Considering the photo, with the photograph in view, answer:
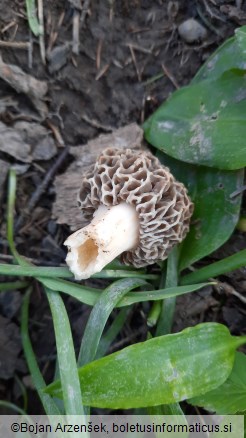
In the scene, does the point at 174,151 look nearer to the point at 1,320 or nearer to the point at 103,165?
the point at 103,165

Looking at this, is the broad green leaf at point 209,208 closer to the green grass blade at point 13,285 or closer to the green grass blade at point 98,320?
the green grass blade at point 98,320

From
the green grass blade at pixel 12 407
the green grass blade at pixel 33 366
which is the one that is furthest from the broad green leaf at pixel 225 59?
the green grass blade at pixel 12 407

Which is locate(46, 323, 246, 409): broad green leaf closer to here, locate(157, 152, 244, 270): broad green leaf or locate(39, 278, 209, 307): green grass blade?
locate(39, 278, 209, 307): green grass blade

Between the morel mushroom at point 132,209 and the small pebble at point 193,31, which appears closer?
the morel mushroom at point 132,209

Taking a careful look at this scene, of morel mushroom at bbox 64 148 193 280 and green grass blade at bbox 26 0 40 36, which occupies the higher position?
green grass blade at bbox 26 0 40 36

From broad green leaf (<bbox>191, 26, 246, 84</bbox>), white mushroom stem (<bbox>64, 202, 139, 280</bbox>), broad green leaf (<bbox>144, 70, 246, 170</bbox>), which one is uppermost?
broad green leaf (<bbox>191, 26, 246, 84</bbox>)

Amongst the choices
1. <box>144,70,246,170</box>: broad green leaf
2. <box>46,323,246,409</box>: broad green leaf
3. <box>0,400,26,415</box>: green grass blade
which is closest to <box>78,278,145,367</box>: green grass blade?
<box>46,323,246,409</box>: broad green leaf

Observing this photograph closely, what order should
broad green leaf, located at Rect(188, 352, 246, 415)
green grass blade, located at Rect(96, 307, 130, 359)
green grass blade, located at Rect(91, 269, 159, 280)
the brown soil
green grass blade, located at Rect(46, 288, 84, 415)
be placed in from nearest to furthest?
green grass blade, located at Rect(46, 288, 84, 415), broad green leaf, located at Rect(188, 352, 246, 415), green grass blade, located at Rect(91, 269, 159, 280), green grass blade, located at Rect(96, 307, 130, 359), the brown soil
